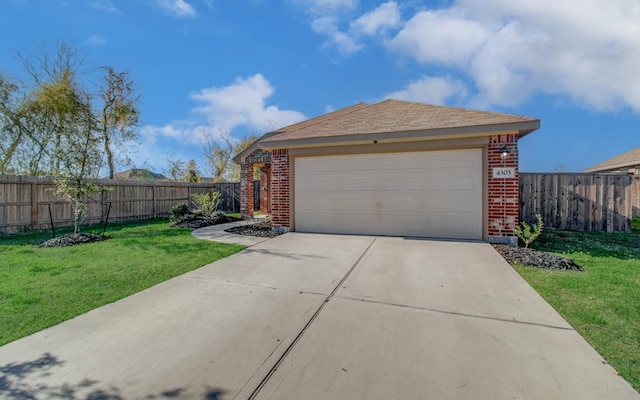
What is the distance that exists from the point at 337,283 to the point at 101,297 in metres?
3.16

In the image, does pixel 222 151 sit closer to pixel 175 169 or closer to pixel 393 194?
pixel 175 169

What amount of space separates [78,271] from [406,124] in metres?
7.38

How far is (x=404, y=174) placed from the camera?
287 inches

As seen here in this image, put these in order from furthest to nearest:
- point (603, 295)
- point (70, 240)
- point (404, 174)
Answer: point (404, 174) < point (70, 240) < point (603, 295)

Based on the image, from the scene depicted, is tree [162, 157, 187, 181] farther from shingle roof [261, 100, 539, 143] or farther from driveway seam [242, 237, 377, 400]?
driveway seam [242, 237, 377, 400]

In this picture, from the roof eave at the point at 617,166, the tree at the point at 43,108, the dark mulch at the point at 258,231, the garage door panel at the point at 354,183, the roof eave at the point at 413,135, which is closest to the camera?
the roof eave at the point at 413,135

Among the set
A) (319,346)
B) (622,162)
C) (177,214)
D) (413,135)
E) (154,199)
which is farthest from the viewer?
(622,162)

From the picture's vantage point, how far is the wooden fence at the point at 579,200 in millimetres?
7840

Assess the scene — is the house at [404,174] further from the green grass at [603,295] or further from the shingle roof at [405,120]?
the green grass at [603,295]

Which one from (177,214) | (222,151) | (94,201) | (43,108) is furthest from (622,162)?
(43,108)

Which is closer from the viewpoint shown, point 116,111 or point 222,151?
point 116,111

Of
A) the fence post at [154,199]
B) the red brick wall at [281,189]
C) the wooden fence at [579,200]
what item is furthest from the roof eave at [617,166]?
the fence post at [154,199]

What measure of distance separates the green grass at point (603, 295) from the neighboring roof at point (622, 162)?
12.7m

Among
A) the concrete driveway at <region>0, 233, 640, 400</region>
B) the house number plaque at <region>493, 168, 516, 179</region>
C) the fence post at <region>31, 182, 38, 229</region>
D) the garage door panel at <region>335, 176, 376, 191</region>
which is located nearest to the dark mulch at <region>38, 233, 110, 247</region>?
the fence post at <region>31, 182, 38, 229</region>
